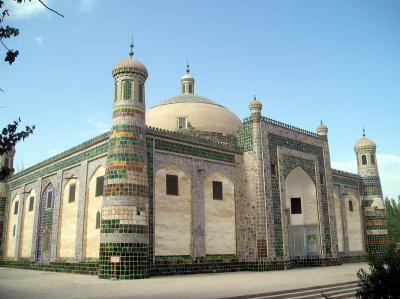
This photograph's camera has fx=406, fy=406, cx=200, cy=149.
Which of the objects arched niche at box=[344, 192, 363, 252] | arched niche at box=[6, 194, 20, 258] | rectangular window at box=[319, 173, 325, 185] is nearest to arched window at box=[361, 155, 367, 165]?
arched niche at box=[344, 192, 363, 252]

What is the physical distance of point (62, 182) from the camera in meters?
21.9

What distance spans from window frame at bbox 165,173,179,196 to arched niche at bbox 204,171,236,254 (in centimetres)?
179

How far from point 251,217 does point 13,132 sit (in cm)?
1652

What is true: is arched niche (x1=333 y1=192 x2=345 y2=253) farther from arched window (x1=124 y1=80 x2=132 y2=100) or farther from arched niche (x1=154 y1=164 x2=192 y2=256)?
arched window (x1=124 y1=80 x2=132 y2=100)

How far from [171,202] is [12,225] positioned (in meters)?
14.4

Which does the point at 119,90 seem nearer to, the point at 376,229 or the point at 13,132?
the point at 13,132

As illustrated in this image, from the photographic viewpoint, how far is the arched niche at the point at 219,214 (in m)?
19.4

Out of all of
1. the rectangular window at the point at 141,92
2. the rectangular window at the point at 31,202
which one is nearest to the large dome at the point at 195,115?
the rectangular window at the point at 141,92

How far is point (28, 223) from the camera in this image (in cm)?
2472

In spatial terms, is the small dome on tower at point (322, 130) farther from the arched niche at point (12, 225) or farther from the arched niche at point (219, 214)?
the arched niche at point (12, 225)

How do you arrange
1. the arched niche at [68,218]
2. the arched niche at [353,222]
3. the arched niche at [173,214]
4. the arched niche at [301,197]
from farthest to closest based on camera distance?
the arched niche at [353,222] < the arched niche at [301,197] < the arched niche at [68,218] < the arched niche at [173,214]

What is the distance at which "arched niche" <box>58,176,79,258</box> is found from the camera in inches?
788

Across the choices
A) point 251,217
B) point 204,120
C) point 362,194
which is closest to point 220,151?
point 251,217

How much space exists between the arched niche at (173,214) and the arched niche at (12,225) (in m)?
13.0
